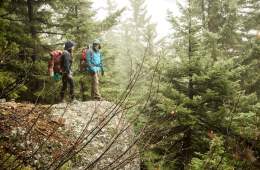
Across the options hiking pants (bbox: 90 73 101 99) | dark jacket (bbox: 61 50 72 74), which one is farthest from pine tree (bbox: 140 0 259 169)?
dark jacket (bbox: 61 50 72 74)

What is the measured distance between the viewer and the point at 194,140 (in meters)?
11.4

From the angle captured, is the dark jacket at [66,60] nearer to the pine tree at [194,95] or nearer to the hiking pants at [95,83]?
the hiking pants at [95,83]

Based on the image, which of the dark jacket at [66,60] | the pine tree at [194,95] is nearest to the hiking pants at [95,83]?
the dark jacket at [66,60]

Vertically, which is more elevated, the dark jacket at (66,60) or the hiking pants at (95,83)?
the dark jacket at (66,60)

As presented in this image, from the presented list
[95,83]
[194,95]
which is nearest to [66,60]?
[95,83]

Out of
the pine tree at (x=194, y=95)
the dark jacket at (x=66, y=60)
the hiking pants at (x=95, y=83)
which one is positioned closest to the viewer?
the dark jacket at (x=66, y=60)

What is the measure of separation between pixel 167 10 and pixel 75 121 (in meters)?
5.61

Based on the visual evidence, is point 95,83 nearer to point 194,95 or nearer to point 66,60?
point 66,60

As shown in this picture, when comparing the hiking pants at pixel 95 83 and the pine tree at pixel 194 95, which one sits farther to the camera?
the hiking pants at pixel 95 83

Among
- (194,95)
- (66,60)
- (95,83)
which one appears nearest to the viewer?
(66,60)

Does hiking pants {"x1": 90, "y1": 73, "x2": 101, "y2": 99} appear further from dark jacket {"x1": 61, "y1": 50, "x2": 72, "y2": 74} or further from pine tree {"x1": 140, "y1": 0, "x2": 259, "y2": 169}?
pine tree {"x1": 140, "y1": 0, "x2": 259, "y2": 169}

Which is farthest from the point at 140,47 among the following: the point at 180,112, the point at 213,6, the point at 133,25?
the point at 180,112

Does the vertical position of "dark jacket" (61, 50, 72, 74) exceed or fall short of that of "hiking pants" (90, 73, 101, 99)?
it exceeds it

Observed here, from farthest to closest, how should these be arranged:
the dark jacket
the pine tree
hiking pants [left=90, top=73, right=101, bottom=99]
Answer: hiking pants [left=90, top=73, right=101, bottom=99] → the pine tree → the dark jacket
